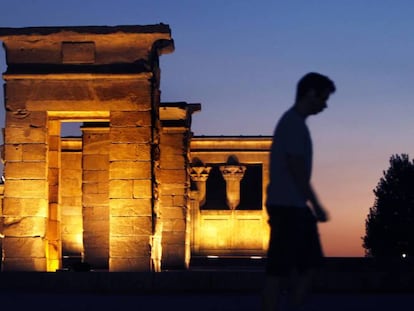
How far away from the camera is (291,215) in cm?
792

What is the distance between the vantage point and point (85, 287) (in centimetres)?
1742

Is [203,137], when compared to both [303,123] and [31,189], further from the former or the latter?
[303,123]

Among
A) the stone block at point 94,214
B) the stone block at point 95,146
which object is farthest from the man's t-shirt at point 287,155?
the stone block at point 95,146

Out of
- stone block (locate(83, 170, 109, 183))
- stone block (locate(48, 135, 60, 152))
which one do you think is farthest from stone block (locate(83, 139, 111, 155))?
stone block (locate(48, 135, 60, 152))

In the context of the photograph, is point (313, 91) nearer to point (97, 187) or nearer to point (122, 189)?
point (122, 189)

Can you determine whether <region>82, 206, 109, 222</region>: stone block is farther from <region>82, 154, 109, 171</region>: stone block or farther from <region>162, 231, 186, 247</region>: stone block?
<region>162, 231, 186, 247</region>: stone block

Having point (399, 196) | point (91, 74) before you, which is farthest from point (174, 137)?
point (399, 196)

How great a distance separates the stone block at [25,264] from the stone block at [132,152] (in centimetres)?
294

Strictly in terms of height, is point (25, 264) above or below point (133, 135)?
below

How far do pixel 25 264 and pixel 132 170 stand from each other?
10.8 ft

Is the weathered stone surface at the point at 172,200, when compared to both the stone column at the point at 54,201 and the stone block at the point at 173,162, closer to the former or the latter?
the stone block at the point at 173,162

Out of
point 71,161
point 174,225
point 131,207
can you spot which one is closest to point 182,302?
point 131,207

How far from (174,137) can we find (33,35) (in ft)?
32.1

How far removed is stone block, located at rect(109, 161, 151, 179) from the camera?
23.3 metres
